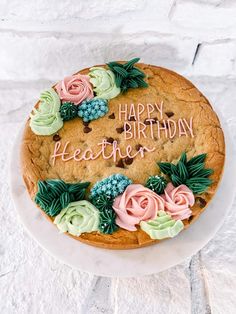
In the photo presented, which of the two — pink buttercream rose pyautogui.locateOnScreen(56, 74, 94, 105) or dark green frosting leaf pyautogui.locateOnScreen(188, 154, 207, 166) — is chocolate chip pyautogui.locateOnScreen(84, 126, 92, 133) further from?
dark green frosting leaf pyautogui.locateOnScreen(188, 154, 207, 166)

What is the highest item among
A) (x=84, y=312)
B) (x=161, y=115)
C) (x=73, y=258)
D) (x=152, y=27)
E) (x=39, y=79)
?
(x=152, y=27)

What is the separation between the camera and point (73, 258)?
103 centimetres

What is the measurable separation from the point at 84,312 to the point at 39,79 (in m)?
0.68

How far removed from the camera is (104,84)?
1.16 meters

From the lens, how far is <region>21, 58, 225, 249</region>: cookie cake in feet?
3.22

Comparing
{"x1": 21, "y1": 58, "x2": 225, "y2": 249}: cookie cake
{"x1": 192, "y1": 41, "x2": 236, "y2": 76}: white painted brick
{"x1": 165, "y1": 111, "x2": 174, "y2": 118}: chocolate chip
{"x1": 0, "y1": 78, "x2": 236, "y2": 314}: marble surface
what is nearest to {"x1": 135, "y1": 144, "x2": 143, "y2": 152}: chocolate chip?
{"x1": 21, "y1": 58, "x2": 225, "y2": 249}: cookie cake

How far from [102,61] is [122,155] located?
38 centimetres

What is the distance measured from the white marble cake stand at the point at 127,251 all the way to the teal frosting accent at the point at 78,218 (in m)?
0.08

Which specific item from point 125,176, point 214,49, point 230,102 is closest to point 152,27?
point 214,49

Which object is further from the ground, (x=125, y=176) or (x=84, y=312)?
(x=125, y=176)

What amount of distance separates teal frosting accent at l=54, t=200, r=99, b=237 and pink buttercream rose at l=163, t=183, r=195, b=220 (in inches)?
5.7

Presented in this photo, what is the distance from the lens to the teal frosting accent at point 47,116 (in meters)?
1.10

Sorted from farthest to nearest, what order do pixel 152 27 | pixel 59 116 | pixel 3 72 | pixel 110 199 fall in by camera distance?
pixel 3 72 → pixel 152 27 → pixel 59 116 → pixel 110 199

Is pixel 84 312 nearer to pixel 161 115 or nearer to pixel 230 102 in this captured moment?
pixel 161 115
